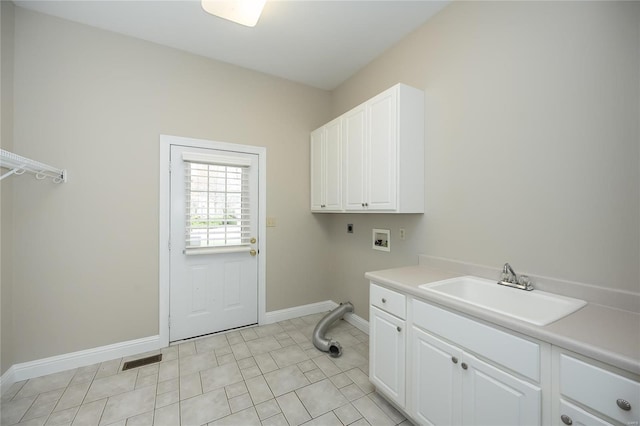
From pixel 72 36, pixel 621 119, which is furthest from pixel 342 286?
pixel 72 36

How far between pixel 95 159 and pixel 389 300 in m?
2.71

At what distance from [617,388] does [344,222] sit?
255 centimetres

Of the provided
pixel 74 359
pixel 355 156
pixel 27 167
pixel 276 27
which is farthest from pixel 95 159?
pixel 355 156

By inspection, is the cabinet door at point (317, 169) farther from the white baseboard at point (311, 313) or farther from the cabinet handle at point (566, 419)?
the cabinet handle at point (566, 419)

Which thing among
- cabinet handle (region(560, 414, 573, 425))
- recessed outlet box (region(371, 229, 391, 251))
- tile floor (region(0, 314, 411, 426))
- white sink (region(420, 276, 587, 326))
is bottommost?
tile floor (region(0, 314, 411, 426))

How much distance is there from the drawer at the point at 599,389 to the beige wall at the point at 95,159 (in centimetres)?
297

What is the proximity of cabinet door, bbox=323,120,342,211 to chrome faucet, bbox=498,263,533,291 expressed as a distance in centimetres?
152

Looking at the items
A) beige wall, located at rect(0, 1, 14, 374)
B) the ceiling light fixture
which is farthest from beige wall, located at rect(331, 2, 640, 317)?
beige wall, located at rect(0, 1, 14, 374)

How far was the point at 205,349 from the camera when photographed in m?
2.54

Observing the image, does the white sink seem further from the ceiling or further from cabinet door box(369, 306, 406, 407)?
the ceiling

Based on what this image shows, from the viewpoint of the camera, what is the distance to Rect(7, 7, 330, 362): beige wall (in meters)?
2.12

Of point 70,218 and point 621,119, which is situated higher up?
point 621,119

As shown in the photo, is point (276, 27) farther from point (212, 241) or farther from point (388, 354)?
point (388, 354)

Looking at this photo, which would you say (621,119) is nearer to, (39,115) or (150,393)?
(150,393)
